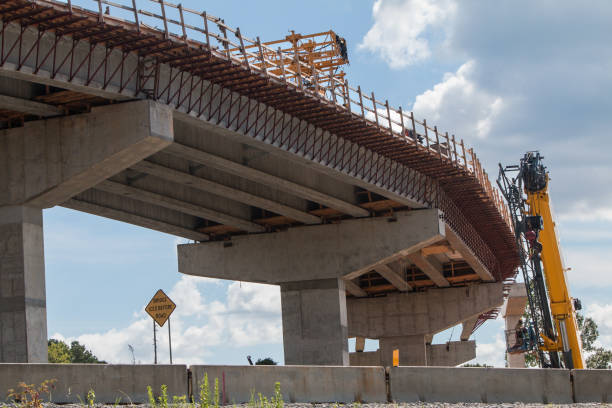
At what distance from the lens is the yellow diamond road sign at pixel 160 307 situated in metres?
23.6

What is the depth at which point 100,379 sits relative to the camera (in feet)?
54.7

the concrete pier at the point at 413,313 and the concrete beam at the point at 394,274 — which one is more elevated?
the concrete beam at the point at 394,274

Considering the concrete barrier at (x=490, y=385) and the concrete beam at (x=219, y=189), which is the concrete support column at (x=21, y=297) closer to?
the concrete beam at (x=219, y=189)

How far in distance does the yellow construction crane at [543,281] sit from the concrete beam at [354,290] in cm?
2209

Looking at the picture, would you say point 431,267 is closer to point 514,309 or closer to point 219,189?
point 514,309

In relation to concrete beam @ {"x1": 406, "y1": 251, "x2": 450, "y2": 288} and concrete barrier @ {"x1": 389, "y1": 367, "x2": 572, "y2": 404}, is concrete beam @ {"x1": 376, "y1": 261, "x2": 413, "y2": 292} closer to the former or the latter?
concrete beam @ {"x1": 406, "y1": 251, "x2": 450, "y2": 288}

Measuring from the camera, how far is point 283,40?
62.6 metres

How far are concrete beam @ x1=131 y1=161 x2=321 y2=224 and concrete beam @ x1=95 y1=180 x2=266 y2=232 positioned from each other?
126cm

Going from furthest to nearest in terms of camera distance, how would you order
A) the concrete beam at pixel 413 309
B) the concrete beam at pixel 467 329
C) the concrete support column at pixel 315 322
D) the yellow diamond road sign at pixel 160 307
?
the concrete beam at pixel 467 329
the concrete beam at pixel 413 309
the concrete support column at pixel 315 322
the yellow diamond road sign at pixel 160 307

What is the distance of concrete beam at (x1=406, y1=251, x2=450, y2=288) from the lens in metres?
50.8

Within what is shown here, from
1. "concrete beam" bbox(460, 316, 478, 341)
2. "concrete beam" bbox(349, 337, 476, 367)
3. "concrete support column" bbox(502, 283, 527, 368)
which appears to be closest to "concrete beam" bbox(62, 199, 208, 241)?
"concrete support column" bbox(502, 283, 527, 368)

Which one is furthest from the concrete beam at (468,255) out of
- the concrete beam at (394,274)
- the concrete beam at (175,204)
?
the concrete beam at (175,204)

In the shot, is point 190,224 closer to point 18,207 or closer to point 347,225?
point 347,225

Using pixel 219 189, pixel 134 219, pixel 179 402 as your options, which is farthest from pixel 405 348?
pixel 179 402
